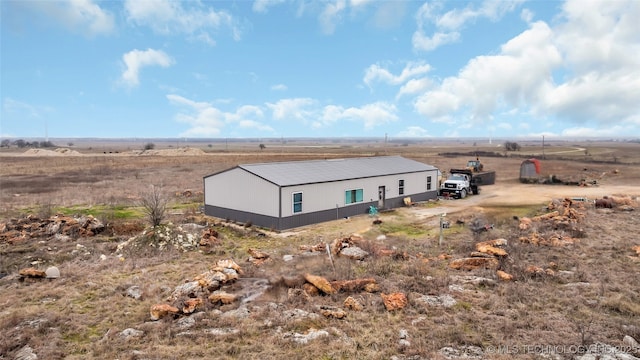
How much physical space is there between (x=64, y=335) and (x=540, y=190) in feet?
146

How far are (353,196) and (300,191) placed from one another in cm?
540

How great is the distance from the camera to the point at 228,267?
16.1 metres


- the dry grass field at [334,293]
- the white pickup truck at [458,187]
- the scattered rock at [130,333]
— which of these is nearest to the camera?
the dry grass field at [334,293]

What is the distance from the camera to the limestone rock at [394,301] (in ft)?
42.1

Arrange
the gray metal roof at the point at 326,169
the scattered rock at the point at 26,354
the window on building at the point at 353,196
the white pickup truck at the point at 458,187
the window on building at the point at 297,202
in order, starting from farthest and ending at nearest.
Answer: the white pickup truck at the point at 458,187, the window on building at the point at 353,196, the gray metal roof at the point at 326,169, the window on building at the point at 297,202, the scattered rock at the point at 26,354

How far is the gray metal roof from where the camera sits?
2721 centimetres

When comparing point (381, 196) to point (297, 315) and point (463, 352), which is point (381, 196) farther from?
point (463, 352)

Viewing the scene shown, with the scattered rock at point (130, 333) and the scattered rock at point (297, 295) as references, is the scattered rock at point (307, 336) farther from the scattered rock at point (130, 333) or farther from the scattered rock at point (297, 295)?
the scattered rock at point (130, 333)

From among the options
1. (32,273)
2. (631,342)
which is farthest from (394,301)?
(32,273)

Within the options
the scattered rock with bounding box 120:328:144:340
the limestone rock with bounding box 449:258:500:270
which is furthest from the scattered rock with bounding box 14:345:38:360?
the limestone rock with bounding box 449:258:500:270

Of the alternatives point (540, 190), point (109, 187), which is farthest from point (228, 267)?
point (540, 190)

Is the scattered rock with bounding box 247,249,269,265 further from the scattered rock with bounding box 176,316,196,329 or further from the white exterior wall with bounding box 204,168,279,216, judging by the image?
the white exterior wall with bounding box 204,168,279,216

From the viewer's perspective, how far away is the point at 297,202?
26.7 meters

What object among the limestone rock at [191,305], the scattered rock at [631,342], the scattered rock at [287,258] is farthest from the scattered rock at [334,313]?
the scattered rock at [631,342]
